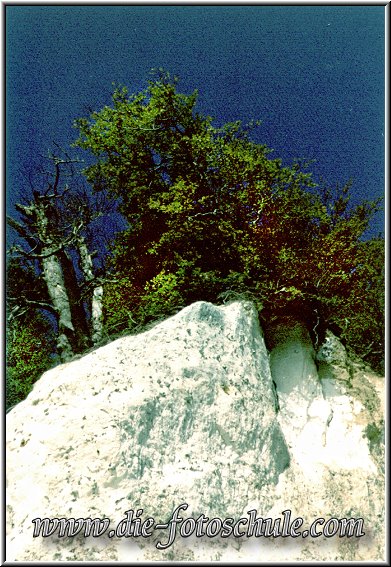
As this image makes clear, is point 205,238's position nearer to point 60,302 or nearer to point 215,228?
point 215,228

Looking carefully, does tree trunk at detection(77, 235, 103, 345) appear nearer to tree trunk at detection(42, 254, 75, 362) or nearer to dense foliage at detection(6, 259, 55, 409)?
tree trunk at detection(42, 254, 75, 362)

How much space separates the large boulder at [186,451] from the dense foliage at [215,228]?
158 centimetres

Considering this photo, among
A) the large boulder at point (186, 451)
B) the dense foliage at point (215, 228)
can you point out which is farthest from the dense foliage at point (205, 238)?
the large boulder at point (186, 451)

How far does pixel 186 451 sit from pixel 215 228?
6191 millimetres

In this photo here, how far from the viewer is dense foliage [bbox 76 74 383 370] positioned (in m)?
12.0

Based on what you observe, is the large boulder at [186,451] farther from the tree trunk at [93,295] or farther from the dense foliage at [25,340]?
the dense foliage at [25,340]

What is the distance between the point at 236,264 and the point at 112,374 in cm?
509

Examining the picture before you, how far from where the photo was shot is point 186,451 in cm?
809

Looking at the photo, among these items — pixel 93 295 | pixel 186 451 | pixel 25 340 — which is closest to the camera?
pixel 186 451

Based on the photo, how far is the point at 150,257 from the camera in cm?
1273

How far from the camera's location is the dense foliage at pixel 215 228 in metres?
12.0

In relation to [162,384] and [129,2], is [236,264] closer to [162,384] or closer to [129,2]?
[162,384]

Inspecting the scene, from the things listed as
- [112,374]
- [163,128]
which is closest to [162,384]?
[112,374]

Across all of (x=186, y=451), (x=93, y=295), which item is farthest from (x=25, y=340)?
(x=186, y=451)
